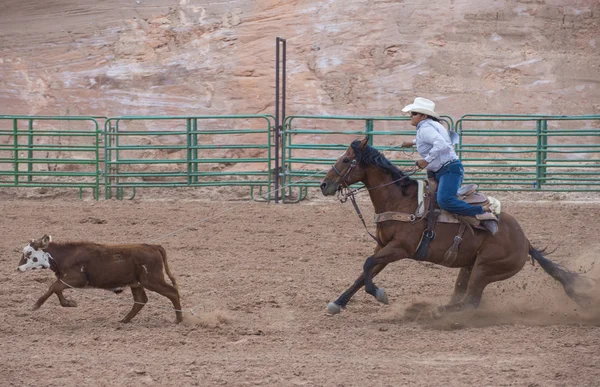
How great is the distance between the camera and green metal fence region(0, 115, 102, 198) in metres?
15.9

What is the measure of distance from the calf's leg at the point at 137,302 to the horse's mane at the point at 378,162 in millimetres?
2176

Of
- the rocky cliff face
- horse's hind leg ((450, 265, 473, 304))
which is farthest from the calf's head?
the rocky cliff face

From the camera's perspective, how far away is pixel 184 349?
6.27 m

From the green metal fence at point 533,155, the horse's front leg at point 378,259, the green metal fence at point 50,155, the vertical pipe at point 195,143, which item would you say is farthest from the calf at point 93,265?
the green metal fence at point 50,155

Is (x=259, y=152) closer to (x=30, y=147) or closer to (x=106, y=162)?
(x=106, y=162)

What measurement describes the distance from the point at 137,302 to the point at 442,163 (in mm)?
2816

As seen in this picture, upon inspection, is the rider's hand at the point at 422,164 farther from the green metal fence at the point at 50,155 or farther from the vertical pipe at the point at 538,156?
the green metal fence at the point at 50,155

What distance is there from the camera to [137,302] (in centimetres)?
717

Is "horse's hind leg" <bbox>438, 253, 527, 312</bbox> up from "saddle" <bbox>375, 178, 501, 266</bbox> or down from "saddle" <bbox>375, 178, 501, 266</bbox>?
down

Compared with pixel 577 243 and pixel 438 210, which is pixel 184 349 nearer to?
pixel 438 210

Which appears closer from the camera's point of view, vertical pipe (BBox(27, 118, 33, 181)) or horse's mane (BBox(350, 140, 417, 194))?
horse's mane (BBox(350, 140, 417, 194))

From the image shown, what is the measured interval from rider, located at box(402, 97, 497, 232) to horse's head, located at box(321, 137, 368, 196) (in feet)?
1.73

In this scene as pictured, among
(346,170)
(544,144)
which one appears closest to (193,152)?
(544,144)

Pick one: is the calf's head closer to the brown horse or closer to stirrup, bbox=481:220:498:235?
the brown horse
